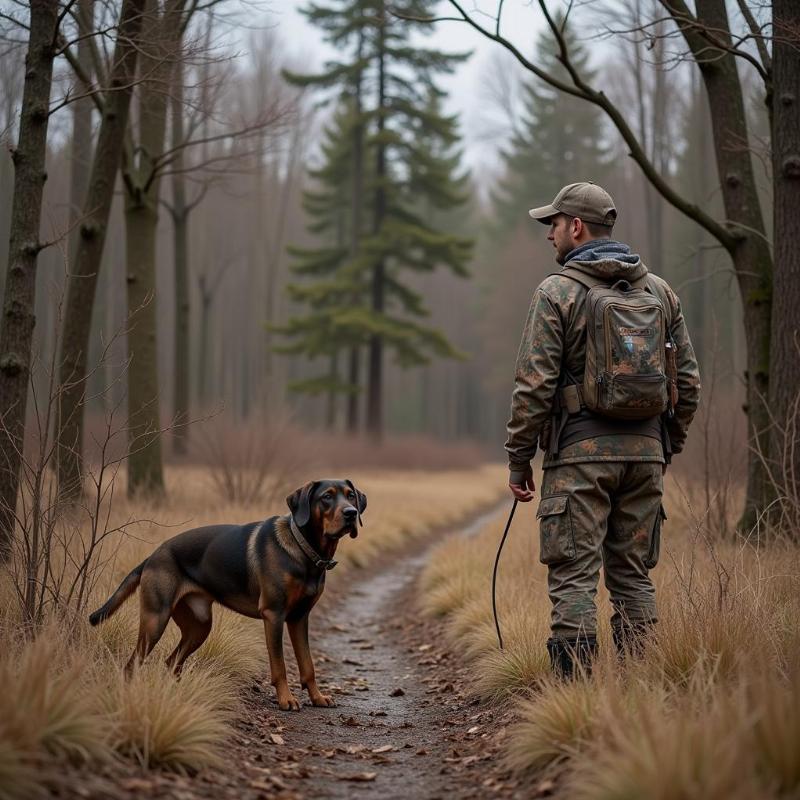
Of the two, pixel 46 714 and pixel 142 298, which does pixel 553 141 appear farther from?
pixel 46 714

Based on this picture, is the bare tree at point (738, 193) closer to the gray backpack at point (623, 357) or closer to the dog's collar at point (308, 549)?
the gray backpack at point (623, 357)

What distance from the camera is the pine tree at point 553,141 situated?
35.4m

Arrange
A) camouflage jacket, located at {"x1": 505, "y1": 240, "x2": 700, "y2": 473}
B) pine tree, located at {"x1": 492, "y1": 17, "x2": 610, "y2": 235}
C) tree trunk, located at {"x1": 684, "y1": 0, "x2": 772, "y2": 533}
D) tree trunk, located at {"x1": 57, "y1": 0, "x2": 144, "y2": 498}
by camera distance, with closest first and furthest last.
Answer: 1. camouflage jacket, located at {"x1": 505, "y1": 240, "x2": 700, "y2": 473}
2. tree trunk, located at {"x1": 684, "y1": 0, "x2": 772, "y2": 533}
3. tree trunk, located at {"x1": 57, "y1": 0, "x2": 144, "y2": 498}
4. pine tree, located at {"x1": 492, "y1": 17, "x2": 610, "y2": 235}

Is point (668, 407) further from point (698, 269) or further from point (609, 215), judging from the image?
point (698, 269)

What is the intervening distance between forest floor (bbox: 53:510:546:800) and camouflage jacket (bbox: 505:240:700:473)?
4.95 ft

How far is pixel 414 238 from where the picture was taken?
27.1 m

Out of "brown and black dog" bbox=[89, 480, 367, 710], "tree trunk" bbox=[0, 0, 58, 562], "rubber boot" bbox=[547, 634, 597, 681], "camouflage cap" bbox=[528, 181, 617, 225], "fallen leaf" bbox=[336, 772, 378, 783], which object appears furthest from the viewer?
"tree trunk" bbox=[0, 0, 58, 562]

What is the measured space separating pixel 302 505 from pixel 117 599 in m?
1.18

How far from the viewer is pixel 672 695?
12.5ft

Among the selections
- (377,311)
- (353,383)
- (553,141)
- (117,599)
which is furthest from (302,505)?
(553,141)

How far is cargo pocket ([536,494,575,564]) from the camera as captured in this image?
169 inches

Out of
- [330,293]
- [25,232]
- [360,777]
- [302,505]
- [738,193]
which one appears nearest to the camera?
[360,777]

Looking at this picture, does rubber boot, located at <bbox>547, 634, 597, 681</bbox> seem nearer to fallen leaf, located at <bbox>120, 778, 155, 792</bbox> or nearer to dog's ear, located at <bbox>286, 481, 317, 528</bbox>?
dog's ear, located at <bbox>286, 481, 317, 528</bbox>

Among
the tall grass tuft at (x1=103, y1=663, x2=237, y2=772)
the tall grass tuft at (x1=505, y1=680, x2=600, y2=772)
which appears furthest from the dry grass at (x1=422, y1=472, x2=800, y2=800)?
the tall grass tuft at (x1=103, y1=663, x2=237, y2=772)
